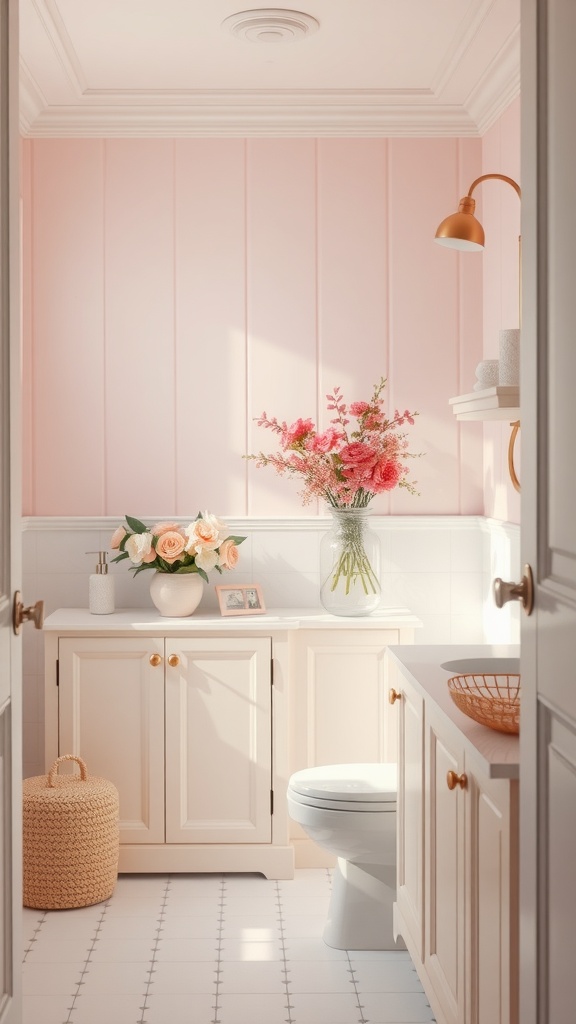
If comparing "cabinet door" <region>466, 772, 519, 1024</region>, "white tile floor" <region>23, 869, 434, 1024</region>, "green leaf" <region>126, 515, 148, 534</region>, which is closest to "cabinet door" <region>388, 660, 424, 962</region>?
"white tile floor" <region>23, 869, 434, 1024</region>

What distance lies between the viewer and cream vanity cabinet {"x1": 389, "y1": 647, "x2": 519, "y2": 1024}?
5.98 feet

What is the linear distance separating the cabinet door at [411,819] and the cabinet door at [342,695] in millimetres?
757

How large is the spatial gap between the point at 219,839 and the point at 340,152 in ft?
8.32

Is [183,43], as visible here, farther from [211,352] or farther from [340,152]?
[211,352]

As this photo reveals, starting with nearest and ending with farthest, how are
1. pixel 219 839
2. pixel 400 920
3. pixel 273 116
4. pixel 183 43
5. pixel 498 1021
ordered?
pixel 498 1021, pixel 400 920, pixel 183 43, pixel 219 839, pixel 273 116

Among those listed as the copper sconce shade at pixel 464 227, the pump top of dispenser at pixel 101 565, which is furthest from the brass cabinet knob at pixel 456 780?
the pump top of dispenser at pixel 101 565

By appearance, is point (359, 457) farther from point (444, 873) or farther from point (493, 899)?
point (493, 899)

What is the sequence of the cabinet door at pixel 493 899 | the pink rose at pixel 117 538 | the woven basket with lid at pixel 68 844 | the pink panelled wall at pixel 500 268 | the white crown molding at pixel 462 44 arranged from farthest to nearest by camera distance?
1. the pink rose at pixel 117 538
2. the pink panelled wall at pixel 500 268
3. the woven basket with lid at pixel 68 844
4. the white crown molding at pixel 462 44
5. the cabinet door at pixel 493 899

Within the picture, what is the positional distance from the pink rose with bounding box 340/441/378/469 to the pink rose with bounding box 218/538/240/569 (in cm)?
50

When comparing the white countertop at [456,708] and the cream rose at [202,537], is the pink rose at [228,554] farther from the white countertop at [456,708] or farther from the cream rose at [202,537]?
the white countertop at [456,708]

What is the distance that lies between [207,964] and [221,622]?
44.1 inches

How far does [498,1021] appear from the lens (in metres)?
1.87

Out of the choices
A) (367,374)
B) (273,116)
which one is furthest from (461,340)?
(273,116)

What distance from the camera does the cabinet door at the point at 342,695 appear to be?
12.3ft
